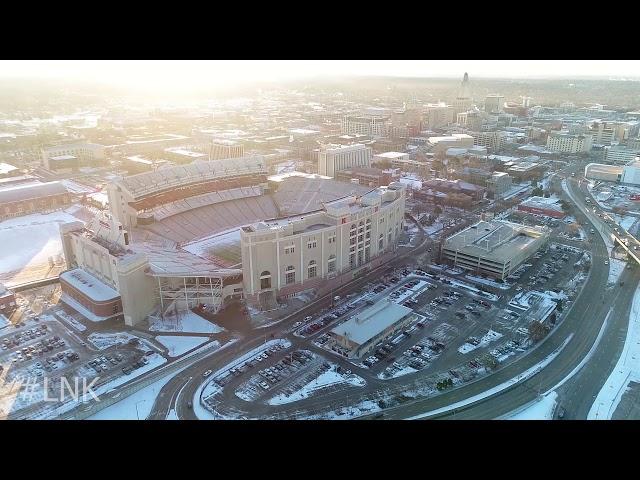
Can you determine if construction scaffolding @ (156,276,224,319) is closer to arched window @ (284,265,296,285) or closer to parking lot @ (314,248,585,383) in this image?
arched window @ (284,265,296,285)

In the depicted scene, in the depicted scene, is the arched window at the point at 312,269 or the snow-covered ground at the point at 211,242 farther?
the snow-covered ground at the point at 211,242

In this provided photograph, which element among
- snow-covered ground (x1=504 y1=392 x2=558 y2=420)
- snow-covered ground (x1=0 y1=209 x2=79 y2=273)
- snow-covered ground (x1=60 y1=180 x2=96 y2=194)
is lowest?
snow-covered ground (x1=504 y1=392 x2=558 y2=420)

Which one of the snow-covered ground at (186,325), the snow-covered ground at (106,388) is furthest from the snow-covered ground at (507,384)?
the snow-covered ground at (106,388)

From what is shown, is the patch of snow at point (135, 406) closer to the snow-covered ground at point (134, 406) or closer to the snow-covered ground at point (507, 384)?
the snow-covered ground at point (134, 406)

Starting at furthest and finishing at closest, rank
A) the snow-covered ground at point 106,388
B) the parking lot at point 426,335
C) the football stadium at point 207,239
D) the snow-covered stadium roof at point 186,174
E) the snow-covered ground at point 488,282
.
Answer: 1. the snow-covered stadium roof at point 186,174
2. the snow-covered ground at point 488,282
3. the football stadium at point 207,239
4. the parking lot at point 426,335
5. the snow-covered ground at point 106,388

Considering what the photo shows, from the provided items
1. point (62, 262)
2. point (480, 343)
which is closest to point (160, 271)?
point (62, 262)

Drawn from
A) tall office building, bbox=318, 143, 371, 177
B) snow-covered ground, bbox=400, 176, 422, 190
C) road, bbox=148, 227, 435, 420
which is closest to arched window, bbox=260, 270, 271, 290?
road, bbox=148, 227, 435, 420
